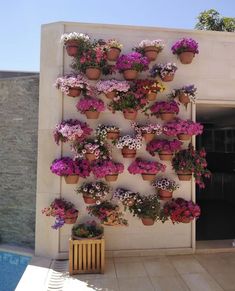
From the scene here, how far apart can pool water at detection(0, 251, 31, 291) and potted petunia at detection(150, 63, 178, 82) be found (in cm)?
364

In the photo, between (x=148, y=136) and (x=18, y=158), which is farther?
(x=18, y=158)

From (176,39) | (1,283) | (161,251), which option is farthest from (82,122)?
(1,283)

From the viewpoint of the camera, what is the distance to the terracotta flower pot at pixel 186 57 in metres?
4.97

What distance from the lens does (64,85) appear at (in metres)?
4.65

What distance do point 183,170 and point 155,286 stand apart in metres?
1.83

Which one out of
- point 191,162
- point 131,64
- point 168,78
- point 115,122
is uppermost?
point 131,64

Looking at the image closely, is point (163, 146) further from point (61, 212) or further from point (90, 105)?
point (61, 212)

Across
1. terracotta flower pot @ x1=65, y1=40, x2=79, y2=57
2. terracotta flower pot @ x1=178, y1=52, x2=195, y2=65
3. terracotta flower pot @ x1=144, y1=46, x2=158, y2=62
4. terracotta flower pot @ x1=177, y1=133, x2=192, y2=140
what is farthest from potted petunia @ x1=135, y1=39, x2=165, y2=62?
terracotta flower pot @ x1=177, y1=133, x2=192, y2=140

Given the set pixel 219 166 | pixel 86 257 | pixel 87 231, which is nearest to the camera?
pixel 86 257

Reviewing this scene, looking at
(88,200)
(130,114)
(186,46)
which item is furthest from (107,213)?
(186,46)

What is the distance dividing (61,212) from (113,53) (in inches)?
102

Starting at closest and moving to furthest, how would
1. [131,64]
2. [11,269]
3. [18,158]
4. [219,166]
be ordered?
[131,64] < [11,269] < [18,158] < [219,166]

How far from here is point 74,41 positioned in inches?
185

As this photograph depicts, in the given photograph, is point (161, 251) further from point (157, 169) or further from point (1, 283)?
point (1, 283)
